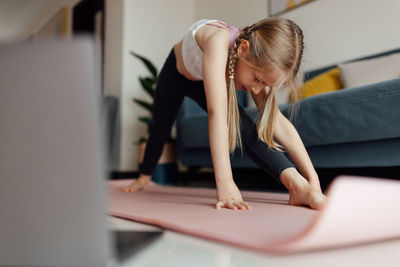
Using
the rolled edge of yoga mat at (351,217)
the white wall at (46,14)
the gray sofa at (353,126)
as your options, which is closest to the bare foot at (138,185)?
the gray sofa at (353,126)

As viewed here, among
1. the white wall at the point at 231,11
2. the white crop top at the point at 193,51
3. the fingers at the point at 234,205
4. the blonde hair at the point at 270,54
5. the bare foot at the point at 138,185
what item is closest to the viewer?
the fingers at the point at 234,205

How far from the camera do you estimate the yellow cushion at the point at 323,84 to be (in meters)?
1.87

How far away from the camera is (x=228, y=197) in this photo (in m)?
0.78

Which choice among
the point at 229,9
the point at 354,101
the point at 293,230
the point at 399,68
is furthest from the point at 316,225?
the point at 399,68

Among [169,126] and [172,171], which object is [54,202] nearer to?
[169,126]

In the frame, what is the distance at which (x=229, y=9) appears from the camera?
4.43ft

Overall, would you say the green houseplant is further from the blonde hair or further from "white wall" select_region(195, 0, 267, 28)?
the blonde hair

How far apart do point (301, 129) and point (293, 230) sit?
942 millimetres

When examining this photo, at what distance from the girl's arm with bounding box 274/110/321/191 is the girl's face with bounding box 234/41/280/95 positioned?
0.52 feet

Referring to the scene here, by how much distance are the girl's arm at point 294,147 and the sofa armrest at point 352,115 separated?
0.35 meters

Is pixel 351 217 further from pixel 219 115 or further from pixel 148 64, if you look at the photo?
pixel 148 64

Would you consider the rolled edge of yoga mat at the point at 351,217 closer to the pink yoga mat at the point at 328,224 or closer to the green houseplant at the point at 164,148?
the pink yoga mat at the point at 328,224


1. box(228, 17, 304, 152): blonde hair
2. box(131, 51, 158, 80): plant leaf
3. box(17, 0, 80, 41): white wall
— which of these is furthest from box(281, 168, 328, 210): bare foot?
box(17, 0, 80, 41): white wall

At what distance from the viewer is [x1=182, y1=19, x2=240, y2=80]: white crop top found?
1002 mm
